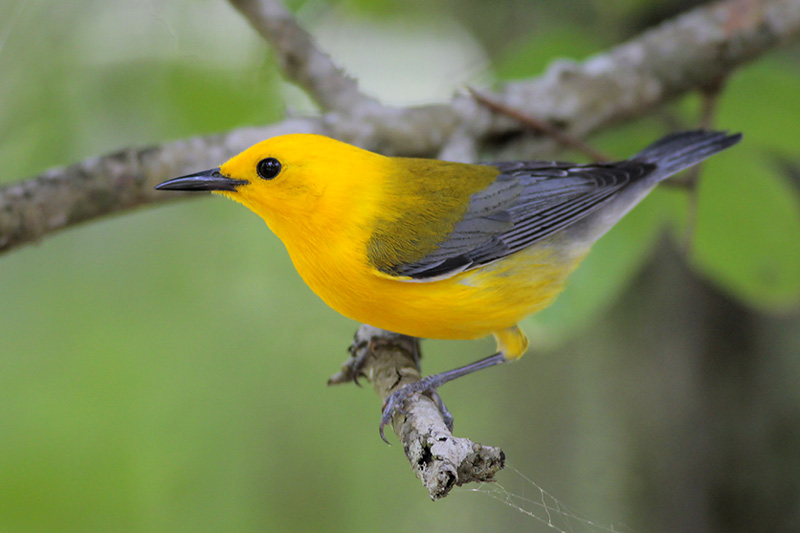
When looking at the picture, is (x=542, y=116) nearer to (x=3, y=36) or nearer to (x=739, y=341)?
(x=739, y=341)

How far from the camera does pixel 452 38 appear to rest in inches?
202

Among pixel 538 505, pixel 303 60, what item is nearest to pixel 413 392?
pixel 538 505

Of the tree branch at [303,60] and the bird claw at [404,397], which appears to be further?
the tree branch at [303,60]

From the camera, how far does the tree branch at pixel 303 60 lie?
11.1 feet

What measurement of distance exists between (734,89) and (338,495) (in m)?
3.94

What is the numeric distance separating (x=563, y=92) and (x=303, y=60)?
1482 mm

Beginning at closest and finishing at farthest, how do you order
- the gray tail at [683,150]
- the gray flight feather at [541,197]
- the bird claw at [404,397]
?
the bird claw at [404,397] < the gray flight feather at [541,197] < the gray tail at [683,150]

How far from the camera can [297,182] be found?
8.99 ft

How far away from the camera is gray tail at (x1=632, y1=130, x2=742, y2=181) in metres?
3.15

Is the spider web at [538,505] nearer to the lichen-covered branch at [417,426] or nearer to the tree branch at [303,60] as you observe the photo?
the lichen-covered branch at [417,426]

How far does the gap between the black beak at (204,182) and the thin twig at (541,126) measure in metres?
1.52

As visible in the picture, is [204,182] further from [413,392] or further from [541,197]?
[541,197]

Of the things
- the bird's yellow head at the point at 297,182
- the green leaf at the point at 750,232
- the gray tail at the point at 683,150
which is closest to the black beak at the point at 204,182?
the bird's yellow head at the point at 297,182

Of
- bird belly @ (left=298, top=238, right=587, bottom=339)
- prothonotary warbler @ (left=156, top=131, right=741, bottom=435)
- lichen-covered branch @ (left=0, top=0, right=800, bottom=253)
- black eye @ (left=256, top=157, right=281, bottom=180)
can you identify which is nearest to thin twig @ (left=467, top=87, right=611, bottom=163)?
lichen-covered branch @ (left=0, top=0, right=800, bottom=253)
